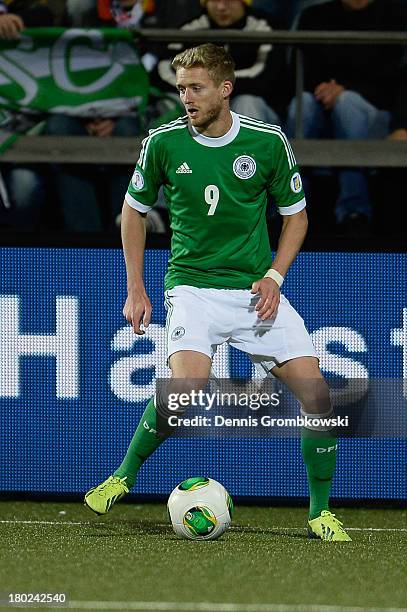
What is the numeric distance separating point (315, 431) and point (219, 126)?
1352mm

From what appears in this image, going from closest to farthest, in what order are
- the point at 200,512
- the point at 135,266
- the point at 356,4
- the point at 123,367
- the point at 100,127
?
the point at 200,512 < the point at 135,266 < the point at 123,367 < the point at 100,127 < the point at 356,4

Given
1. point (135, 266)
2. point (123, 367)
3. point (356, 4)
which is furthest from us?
point (356, 4)

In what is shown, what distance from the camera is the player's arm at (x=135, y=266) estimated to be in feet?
19.1

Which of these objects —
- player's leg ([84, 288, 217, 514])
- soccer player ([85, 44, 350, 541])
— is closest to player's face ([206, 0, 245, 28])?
soccer player ([85, 44, 350, 541])

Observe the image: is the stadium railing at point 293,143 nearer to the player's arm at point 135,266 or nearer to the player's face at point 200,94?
the player's arm at point 135,266

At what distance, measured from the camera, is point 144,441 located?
5.99 meters

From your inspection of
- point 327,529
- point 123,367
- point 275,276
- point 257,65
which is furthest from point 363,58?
point 327,529

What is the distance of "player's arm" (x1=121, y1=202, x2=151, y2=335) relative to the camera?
19.1 feet

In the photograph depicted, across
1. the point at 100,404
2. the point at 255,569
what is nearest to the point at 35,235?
the point at 100,404

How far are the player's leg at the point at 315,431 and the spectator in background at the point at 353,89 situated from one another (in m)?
2.33

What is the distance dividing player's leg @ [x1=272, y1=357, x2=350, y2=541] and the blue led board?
1142mm

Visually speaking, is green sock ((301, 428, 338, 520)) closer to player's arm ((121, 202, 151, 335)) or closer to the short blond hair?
player's arm ((121, 202, 151, 335))

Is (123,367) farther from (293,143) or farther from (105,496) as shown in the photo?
(293,143)

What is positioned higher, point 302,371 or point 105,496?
point 302,371
